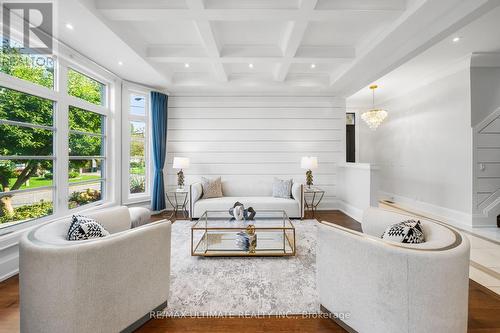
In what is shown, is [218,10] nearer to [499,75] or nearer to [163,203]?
[163,203]

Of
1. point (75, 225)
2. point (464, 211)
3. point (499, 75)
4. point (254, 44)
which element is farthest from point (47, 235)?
point (499, 75)

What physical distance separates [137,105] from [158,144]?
3.09 feet

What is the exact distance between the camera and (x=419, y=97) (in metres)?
4.96

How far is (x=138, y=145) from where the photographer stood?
4590 millimetres

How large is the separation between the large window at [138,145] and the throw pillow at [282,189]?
2858mm

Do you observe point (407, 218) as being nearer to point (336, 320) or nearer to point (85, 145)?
point (336, 320)

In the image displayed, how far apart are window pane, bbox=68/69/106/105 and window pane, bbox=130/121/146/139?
26.3 inches

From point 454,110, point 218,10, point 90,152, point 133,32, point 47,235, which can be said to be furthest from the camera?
point 454,110

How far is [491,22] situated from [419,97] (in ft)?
8.04

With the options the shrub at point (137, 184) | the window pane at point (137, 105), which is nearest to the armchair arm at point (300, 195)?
the shrub at point (137, 184)

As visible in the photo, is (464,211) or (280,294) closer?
(280,294)

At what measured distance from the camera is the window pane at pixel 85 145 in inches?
131

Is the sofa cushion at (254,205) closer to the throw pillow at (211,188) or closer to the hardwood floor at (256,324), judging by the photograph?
the throw pillow at (211,188)

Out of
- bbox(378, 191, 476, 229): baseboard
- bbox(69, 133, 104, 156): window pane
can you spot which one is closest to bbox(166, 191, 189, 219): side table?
bbox(69, 133, 104, 156): window pane
